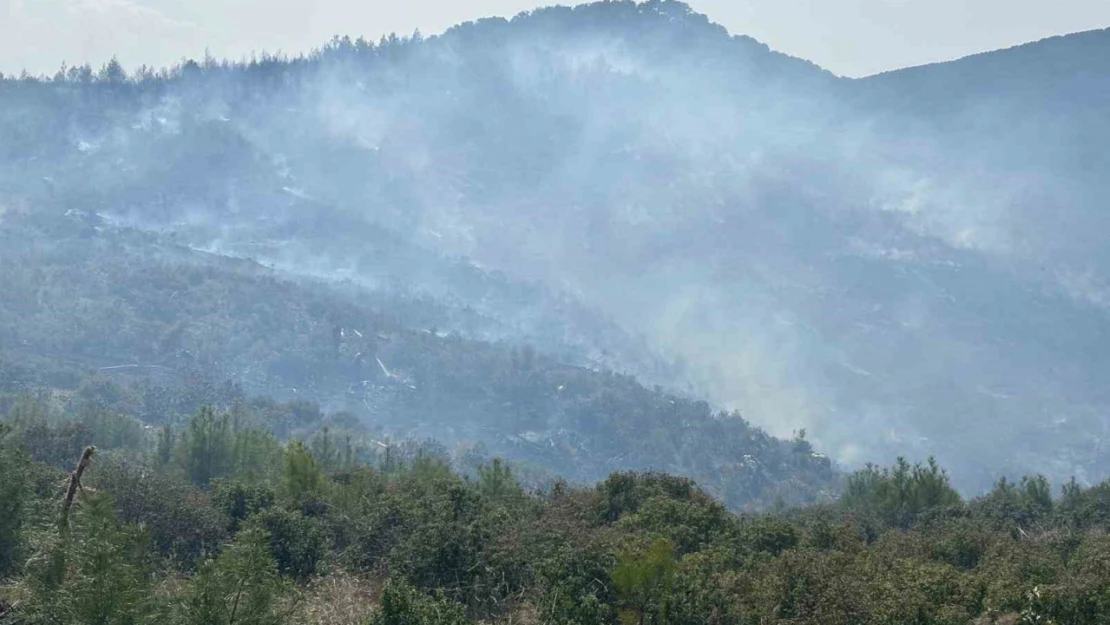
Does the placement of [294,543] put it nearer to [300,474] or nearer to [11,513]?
[11,513]

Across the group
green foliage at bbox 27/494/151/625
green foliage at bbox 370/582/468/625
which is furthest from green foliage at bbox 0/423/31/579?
green foliage at bbox 370/582/468/625

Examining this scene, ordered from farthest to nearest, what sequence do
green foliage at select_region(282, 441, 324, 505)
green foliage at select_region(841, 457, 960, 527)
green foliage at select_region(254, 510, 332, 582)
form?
1. green foliage at select_region(841, 457, 960, 527)
2. green foliage at select_region(282, 441, 324, 505)
3. green foliage at select_region(254, 510, 332, 582)

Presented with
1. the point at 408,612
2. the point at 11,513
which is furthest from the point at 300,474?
the point at 408,612

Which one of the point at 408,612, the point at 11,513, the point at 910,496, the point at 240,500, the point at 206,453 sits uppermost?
the point at 408,612

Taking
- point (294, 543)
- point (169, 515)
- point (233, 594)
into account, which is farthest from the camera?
point (169, 515)

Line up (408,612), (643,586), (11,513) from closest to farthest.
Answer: (408,612)
(643,586)
(11,513)

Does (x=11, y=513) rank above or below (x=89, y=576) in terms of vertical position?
below

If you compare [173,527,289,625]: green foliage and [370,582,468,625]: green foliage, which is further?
[370,582,468,625]: green foliage

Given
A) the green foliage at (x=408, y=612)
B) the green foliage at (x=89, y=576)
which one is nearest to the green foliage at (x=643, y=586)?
the green foliage at (x=408, y=612)

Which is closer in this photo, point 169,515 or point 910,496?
point 169,515

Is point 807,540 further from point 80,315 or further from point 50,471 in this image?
point 80,315

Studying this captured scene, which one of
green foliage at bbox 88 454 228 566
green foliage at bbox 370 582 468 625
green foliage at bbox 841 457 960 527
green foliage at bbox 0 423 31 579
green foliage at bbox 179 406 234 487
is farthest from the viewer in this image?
green foliage at bbox 179 406 234 487

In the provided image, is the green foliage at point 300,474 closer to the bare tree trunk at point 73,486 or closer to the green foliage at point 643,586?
the green foliage at point 643,586

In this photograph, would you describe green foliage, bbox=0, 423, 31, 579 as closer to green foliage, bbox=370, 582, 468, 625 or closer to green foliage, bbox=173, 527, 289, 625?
green foliage, bbox=173, 527, 289, 625
